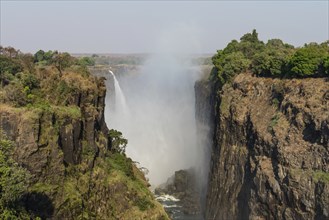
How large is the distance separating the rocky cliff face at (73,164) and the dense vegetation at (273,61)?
69.8 feet

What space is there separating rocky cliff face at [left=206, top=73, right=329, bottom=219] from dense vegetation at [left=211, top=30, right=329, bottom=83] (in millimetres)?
1239

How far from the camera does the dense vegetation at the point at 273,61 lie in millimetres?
49688

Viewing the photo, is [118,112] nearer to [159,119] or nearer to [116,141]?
[159,119]

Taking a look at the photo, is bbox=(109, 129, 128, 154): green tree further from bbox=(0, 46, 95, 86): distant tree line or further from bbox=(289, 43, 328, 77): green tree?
bbox=(289, 43, 328, 77): green tree

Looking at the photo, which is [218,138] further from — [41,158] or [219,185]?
[41,158]

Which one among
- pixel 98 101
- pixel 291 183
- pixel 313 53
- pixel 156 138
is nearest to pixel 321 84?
pixel 313 53

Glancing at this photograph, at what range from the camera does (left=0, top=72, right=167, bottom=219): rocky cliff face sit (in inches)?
1516

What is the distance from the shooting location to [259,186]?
4844 centimetres

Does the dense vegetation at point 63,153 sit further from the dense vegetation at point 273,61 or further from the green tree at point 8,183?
the dense vegetation at point 273,61

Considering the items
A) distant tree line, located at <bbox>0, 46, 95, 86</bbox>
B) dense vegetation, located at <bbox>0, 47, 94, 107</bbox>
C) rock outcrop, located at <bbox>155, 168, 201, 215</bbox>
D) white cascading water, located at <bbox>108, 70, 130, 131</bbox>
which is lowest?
rock outcrop, located at <bbox>155, 168, 201, 215</bbox>

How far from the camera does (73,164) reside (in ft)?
140

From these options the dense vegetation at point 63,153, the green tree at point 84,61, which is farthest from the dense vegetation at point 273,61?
the dense vegetation at point 63,153

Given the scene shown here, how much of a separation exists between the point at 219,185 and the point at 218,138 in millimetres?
6803

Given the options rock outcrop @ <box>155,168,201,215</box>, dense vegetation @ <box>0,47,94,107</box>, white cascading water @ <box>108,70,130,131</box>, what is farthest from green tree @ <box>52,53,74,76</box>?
white cascading water @ <box>108,70,130,131</box>
